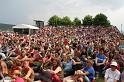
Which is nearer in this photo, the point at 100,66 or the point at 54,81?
the point at 54,81

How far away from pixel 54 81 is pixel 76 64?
3.33m

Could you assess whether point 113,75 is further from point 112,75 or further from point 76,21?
point 76,21

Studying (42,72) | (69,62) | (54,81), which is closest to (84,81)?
(54,81)

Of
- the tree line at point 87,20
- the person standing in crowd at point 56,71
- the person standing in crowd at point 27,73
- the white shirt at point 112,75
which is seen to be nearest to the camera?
the white shirt at point 112,75

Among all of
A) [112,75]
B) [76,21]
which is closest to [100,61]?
[112,75]

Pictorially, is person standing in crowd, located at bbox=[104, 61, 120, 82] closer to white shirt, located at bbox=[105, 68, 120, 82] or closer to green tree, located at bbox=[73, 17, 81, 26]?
white shirt, located at bbox=[105, 68, 120, 82]

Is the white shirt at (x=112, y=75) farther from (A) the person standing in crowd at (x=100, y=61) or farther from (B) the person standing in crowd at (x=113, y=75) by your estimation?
(A) the person standing in crowd at (x=100, y=61)

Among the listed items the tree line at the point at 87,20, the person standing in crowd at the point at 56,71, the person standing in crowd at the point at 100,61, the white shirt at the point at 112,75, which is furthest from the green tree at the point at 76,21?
the white shirt at the point at 112,75

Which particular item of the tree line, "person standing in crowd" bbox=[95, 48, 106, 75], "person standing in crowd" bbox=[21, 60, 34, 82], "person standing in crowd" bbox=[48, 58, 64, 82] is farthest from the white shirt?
the tree line

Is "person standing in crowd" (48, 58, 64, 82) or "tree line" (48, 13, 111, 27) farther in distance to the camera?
"tree line" (48, 13, 111, 27)

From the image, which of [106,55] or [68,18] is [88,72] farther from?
[68,18]

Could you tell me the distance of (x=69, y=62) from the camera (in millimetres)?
14180

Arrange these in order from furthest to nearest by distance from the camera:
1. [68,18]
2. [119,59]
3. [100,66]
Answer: [68,18]
[100,66]
[119,59]

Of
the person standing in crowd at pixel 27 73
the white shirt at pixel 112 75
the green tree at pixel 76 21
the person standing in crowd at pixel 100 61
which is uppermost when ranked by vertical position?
the white shirt at pixel 112 75
